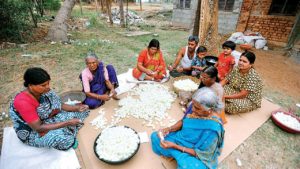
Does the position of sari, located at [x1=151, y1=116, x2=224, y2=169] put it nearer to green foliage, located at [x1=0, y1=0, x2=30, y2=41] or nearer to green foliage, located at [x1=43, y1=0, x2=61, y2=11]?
green foliage, located at [x1=0, y1=0, x2=30, y2=41]

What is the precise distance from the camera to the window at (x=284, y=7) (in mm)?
6751

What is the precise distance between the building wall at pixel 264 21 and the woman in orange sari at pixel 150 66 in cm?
636

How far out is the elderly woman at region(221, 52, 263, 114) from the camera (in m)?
2.72

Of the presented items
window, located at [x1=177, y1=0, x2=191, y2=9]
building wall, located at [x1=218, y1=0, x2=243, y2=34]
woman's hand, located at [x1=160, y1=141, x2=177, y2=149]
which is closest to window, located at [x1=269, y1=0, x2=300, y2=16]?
building wall, located at [x1=218, y1=0, x2=243, y2=34]

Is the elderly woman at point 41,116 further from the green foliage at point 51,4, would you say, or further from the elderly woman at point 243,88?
the green foliage at point 51,4

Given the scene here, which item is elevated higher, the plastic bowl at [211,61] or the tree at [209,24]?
the tree at [209,24]

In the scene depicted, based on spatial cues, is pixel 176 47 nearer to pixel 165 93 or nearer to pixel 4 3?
pixel 165 93

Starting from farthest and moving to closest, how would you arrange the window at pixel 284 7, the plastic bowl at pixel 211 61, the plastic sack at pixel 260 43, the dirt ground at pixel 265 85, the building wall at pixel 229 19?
the building wall at pixel 229 19
the plastic sack at pixel 260 43
the window at pixel 284 7
the plastic bowl at pixel 211 61
the dirt ground at pixel 265 85

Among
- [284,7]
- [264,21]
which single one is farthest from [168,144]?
[284,7]

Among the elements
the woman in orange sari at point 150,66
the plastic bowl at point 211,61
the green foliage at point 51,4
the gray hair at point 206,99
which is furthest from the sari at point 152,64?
the green foliage at point 51,4

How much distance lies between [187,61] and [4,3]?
6.56 metres

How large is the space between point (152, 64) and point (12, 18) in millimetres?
5863

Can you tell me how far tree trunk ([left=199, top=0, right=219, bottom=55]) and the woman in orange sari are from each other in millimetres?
2035

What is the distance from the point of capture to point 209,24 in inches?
197
